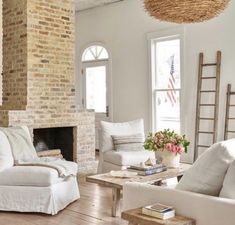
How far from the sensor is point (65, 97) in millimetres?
6387

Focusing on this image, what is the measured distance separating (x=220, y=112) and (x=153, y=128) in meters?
1.51

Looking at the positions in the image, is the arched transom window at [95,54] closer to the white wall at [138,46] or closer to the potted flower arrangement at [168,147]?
the white wall at [138,46]

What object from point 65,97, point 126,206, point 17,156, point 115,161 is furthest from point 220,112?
point 126,206

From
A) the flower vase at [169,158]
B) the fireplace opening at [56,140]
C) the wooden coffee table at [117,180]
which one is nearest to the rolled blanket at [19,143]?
the wooden coffee table at [117,180]

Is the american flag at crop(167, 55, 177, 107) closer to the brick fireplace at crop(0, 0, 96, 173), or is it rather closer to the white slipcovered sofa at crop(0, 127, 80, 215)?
the brick fireplace at crop(0, 0, 96, 173)

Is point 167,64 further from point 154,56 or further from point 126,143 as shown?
point 126,143

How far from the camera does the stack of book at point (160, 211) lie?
2226mm

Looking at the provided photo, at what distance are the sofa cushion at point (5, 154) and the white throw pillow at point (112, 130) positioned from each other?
63.8 inches

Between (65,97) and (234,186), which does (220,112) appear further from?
Result: (234,186)

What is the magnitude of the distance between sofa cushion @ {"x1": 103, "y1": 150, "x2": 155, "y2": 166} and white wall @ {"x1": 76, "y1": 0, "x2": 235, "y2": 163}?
1.78 m

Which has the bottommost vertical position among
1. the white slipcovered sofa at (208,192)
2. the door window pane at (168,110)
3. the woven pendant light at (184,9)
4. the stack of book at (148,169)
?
the stack of book at (148,169)

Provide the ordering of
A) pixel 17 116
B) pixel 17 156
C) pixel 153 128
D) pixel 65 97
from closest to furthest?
pixel 17 156, pixel 17 116, pixel 65 97, pixel 153 128

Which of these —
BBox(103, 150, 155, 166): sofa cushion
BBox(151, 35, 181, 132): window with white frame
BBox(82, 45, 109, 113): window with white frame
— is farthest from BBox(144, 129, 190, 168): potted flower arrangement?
BBox(82, 45, 109, 113): window with white frame

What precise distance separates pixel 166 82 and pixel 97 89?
1.95 metres
